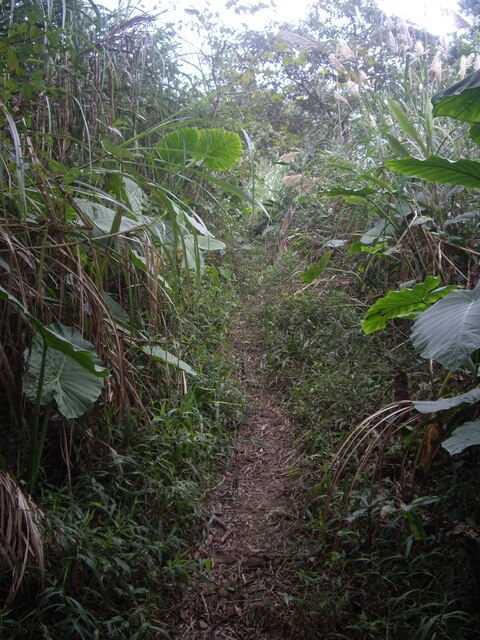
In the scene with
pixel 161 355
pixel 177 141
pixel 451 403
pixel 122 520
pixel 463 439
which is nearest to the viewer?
pixel 463 439

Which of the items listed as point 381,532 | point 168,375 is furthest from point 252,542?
point 168,375

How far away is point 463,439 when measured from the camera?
1.37m

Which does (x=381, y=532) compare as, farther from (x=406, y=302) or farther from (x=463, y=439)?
(x=406, y=302)

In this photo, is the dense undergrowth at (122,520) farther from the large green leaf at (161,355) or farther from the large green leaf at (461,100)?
the large green leaf at (461,100)

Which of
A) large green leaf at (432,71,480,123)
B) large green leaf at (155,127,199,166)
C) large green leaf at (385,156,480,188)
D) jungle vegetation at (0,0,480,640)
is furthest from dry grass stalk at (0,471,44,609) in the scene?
large green leaf at (155,127,199,166)

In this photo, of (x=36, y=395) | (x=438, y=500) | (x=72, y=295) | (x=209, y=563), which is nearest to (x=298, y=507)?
(x=209, y=563)

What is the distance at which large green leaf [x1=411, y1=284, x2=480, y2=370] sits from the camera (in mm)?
1369

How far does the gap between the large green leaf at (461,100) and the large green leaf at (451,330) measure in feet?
2.31

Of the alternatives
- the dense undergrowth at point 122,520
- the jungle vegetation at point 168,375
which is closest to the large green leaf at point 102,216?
the jungle vegetation at point 168,375

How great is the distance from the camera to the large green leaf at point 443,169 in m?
1.83

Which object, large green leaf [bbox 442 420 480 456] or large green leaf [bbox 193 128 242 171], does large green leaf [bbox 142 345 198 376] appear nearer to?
large green leaf [bbox 442 420 480 456]

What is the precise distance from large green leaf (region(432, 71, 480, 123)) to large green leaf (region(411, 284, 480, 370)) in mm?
703

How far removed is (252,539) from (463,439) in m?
0.86

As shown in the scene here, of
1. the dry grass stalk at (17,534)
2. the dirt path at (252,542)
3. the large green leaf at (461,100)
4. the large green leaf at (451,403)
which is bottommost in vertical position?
the dirt path at (252,542)
